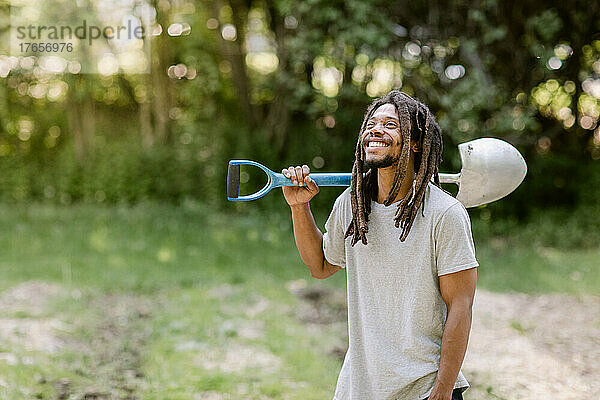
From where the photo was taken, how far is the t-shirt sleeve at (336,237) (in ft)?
6.71

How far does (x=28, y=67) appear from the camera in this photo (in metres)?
11.4

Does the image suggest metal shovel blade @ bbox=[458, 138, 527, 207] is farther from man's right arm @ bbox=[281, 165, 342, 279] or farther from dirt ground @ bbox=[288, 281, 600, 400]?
dirt ground @ bbox=[288, 281, 600, 400]

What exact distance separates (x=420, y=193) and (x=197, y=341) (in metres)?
3.60

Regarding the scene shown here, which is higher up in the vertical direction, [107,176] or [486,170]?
[107,176]

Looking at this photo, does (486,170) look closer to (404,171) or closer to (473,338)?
(404,171)

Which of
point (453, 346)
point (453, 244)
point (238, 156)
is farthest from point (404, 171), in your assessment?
point (238, 156)

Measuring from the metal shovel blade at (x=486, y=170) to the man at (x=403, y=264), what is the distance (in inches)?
9.8

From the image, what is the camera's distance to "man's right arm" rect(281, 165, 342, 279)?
201 cm

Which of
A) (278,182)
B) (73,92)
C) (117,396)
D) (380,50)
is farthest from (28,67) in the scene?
(278,182)

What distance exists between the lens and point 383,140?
1.90 metres

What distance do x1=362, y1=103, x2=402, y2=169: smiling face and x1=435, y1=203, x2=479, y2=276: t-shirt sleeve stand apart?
23 centimetres

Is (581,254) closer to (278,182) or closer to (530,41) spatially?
(530,41)

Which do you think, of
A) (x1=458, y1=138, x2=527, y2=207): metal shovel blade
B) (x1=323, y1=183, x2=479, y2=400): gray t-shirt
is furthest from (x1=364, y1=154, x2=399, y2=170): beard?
(x1=458, y1=138, x2=527, y2=207): metal shovel blade

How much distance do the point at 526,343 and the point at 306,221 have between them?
12.2 feet
